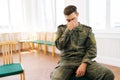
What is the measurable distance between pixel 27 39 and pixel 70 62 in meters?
4.68

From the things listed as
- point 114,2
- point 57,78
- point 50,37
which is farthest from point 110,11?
point 57,78

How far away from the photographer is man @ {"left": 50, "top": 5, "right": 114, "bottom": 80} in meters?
1.75

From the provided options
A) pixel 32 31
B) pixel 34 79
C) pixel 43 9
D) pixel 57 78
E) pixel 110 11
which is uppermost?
pixel 43 9

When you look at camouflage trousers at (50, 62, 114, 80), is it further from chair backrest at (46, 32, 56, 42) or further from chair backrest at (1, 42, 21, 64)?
chair backrest at (46, 32, 56, 42)

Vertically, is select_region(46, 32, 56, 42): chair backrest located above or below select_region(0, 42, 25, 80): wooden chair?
above

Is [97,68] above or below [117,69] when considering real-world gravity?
above

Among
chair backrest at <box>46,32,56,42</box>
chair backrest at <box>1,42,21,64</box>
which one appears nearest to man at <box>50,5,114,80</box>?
chair backrest at <box>1,42,21,64</box>

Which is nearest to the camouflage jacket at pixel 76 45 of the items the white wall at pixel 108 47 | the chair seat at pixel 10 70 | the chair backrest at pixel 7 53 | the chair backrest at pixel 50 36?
the chair seat at pixel 10 70

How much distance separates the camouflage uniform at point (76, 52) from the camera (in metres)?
1.77

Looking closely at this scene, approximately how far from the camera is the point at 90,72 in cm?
178

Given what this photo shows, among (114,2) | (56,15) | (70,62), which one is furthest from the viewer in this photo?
(56,15)

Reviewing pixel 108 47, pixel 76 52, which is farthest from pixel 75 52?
pixel 108 47

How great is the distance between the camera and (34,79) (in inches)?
124

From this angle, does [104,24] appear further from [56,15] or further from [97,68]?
[97,68]
